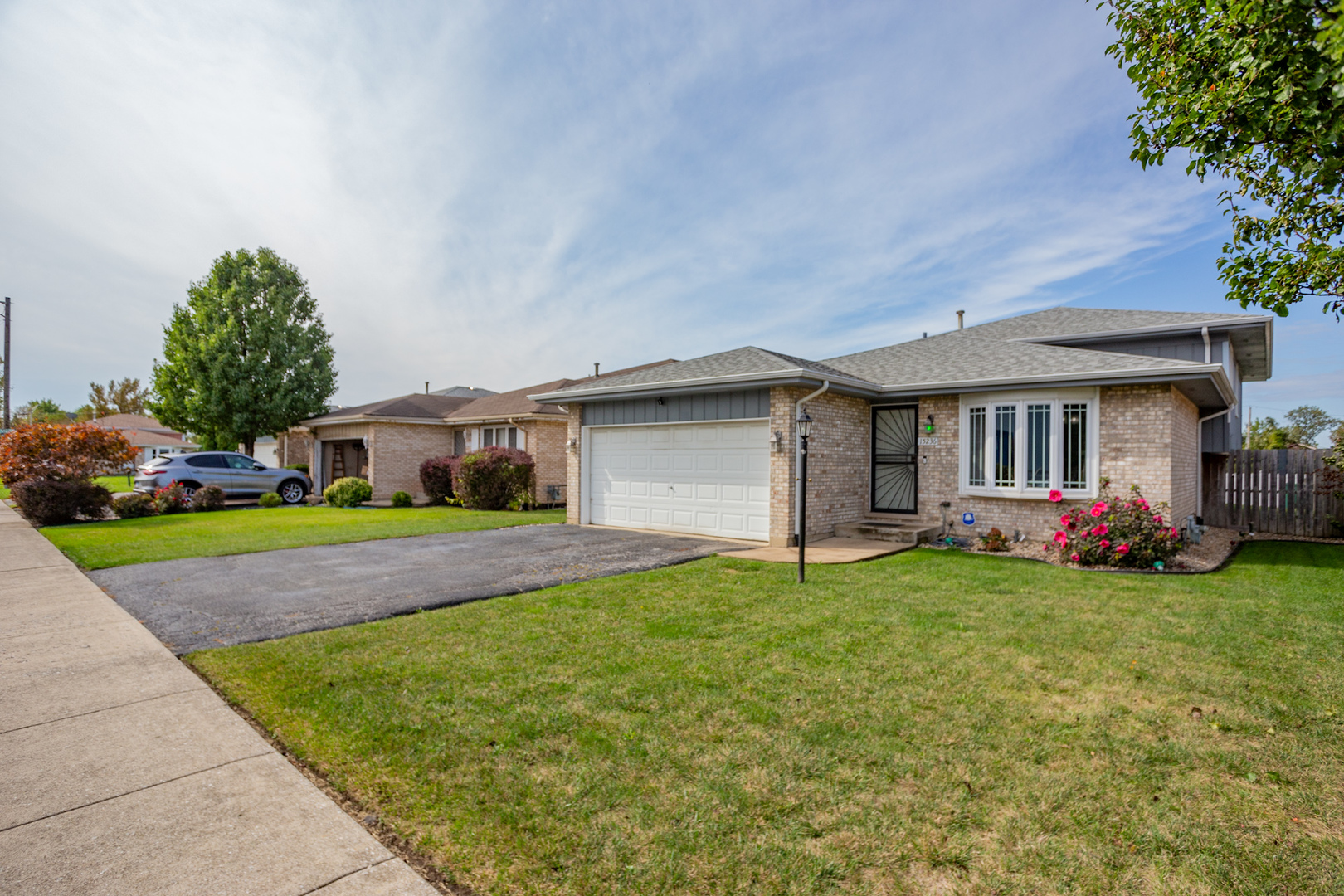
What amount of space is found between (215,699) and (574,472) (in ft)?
33.3

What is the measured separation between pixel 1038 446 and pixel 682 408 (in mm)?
6355

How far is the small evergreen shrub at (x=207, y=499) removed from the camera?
55.9 feet

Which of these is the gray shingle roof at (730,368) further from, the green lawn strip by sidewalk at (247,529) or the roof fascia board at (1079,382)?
the green lawn strip by sidewalk at (247,529)

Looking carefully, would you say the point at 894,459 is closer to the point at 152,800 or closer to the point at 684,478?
the point at 684,478

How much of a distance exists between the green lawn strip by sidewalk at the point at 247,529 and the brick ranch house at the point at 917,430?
319 centimetres

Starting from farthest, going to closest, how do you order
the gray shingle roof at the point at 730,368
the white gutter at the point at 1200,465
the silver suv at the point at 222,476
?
the silver suv at the point at 222,476 → the white gutter at the point at 1200,465 → the gray shingle roof at the point at 730,368

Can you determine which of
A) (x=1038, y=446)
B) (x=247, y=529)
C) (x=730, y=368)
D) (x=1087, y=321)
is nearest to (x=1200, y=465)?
(x=1087, y=321)

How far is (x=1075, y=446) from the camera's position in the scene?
404 inches

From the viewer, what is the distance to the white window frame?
398 inches

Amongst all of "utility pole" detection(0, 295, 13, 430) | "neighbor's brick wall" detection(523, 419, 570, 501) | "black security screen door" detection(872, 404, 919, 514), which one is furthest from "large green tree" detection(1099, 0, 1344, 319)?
"utility pole" detection(0, 295, 13, 430)

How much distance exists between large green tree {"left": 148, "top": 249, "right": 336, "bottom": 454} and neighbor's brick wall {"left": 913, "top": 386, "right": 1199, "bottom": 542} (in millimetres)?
24545

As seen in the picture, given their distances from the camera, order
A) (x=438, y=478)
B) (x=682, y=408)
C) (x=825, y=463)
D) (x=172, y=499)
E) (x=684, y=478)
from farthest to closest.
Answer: (x=438, y=478)
(x=172, y=499)
(x=684, y=478)
(x=682, y=408)
(x=825, y=463)

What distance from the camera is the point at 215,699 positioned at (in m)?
3.99

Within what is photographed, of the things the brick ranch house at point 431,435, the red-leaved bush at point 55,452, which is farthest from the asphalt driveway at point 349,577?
the red-leaved bush at point 55,452
